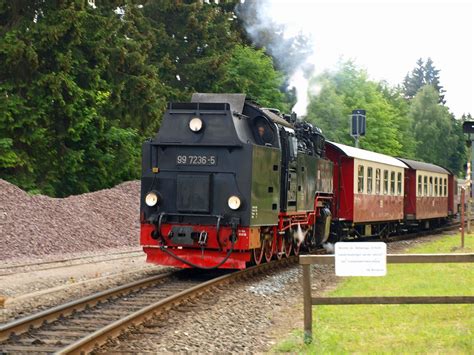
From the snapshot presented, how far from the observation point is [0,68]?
80.2 ft

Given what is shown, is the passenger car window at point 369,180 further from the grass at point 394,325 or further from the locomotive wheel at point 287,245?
the grass at point 394,325

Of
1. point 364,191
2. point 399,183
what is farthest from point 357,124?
point 364,191

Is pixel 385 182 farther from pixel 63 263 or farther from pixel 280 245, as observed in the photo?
pixel 63 263

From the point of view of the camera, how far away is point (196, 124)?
13.3 metres

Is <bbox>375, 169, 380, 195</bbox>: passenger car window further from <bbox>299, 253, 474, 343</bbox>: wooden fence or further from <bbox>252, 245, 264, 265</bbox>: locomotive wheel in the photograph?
<bbox>299, 253, 474, 343</bbox>: wooden fence

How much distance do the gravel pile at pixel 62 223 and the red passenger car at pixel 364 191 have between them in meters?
6.12

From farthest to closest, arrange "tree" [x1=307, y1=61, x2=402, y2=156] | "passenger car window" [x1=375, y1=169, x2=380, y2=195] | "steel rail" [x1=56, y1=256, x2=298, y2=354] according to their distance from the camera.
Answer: "tree" [x1=307, y1=61, x2=402, y2=156]
"passenger car window" [x1=375, y1=169, x2=380, y2=195]
"steel rail" [x1=56, y1=256, x2=298, y2=354]

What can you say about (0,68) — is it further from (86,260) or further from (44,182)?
(86,260)

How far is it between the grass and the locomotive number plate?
3.13 metres

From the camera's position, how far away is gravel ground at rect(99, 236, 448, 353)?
8039 mm

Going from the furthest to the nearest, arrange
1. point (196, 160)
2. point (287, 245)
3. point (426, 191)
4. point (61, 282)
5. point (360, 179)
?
point (426, 191)
point (360, 179)
point (287, 245)
point (196, 160)
point (61, 282)

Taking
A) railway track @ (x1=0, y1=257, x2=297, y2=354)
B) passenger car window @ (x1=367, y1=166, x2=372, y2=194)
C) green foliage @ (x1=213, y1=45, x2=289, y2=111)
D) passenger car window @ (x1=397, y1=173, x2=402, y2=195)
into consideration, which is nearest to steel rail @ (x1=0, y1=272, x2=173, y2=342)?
railway track @ (x1=0, y1=257, x2=297, y2=354)

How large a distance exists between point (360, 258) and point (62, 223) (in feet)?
44.8

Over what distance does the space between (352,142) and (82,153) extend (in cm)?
2506
